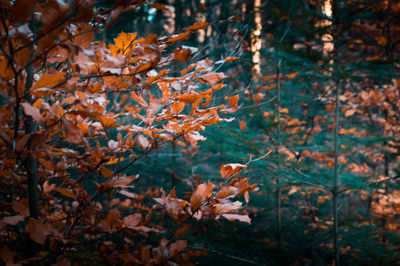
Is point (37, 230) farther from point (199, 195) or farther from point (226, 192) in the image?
point (226, 192)

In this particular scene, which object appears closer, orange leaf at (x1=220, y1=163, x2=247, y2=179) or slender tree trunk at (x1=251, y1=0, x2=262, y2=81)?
orange leaf at (x1=220, y1=163, x2=247, y2=179)

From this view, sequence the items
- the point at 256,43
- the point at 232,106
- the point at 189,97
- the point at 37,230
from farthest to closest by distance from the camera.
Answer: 1. the point at 256,43
2. the point at 232,106
3. the point at 189,97
4. the point at 37,230

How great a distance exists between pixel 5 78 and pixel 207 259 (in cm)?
210

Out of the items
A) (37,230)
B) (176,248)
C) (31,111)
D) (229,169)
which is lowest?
(176,248)

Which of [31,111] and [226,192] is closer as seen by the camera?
[31,111]

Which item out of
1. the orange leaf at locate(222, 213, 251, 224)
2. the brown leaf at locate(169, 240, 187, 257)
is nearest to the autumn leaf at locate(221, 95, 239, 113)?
the orange leaf at locate(222, 213, 251, 224)

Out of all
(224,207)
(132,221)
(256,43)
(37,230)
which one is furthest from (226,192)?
(256,43)

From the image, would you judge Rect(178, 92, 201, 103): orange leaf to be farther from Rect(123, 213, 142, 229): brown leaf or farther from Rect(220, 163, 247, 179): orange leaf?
Rect(123, 213, 142, 229): brown leaf

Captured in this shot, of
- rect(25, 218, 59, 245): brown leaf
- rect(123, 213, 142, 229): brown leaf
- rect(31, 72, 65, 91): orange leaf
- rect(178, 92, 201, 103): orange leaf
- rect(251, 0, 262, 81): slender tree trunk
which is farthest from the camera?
rect(251, 0, 262, 81): slender tree trunk

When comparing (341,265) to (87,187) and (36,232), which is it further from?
(36,232)

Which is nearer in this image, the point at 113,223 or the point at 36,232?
the point at 36,232

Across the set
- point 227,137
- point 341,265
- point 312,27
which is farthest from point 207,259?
point 312,27

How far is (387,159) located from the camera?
401 centimetres

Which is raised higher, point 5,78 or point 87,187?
point 5,78
